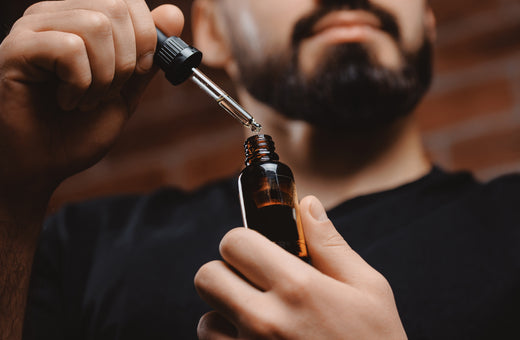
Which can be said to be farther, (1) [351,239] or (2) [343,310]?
(1) [351,239]

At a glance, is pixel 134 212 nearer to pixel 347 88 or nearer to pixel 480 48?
pixel 347 88

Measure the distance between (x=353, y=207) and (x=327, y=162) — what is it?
0.14 metres

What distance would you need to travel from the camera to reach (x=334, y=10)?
30.2 inches

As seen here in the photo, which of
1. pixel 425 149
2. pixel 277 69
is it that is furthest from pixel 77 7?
pixel 425 149

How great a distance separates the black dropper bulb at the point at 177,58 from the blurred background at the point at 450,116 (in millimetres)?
703

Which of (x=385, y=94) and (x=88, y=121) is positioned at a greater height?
(x=88, y=121)

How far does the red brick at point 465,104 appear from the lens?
106 cm

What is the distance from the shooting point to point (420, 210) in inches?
28.6

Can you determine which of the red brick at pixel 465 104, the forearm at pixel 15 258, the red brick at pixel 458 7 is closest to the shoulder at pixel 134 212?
the forearm at pixel 15 258

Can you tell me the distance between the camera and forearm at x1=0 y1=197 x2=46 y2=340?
554mm

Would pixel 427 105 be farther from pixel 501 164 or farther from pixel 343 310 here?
pixel 343 310

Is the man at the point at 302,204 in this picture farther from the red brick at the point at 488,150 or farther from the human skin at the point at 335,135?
the red brick at the point at 488,150

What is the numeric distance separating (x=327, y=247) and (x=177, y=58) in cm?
24

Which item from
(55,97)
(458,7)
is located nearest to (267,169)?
(55,97)
